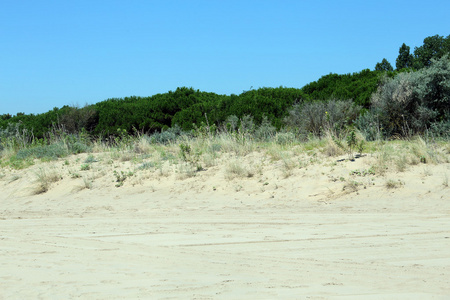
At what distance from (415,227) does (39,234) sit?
228 inches

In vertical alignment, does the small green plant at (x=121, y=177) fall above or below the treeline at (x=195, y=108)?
below

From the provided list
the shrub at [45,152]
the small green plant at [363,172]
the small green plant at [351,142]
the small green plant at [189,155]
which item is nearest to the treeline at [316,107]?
the small green plant at [351,142]

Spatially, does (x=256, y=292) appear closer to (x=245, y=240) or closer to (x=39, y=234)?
(x=245, y=240)

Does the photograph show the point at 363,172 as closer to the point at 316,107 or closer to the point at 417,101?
the point at 417,101

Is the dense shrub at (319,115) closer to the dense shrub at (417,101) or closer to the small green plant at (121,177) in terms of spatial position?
the dense shrub at (417,101)

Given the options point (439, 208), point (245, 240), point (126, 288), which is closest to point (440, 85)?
point (439, 208)

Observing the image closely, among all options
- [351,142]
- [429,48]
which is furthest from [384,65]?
[351,142]

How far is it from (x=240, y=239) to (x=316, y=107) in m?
12.3

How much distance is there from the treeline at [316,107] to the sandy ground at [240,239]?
13.2 feet

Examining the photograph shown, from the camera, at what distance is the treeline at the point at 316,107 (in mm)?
15219

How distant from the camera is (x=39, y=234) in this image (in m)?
7.54

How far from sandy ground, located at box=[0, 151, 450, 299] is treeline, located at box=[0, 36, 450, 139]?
4.02 metres

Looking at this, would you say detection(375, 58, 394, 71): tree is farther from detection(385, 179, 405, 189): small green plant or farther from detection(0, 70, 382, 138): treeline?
detection(385, 179, 405, 189): small green plant

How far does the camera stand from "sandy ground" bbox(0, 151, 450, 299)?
467 centimetres
